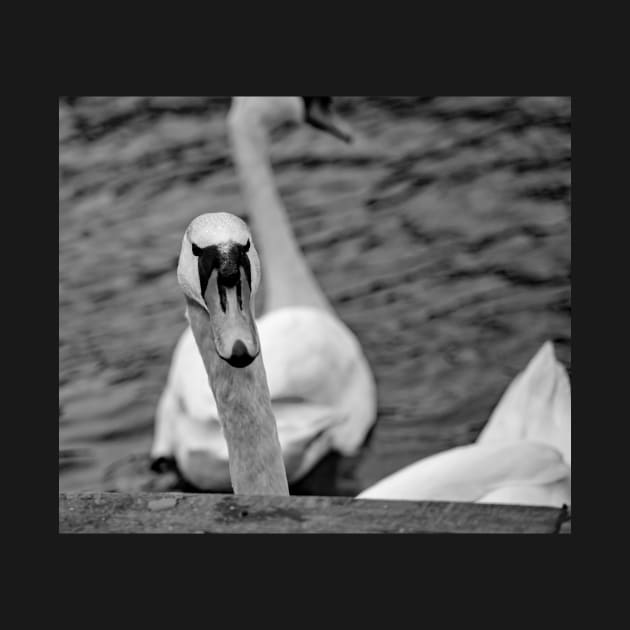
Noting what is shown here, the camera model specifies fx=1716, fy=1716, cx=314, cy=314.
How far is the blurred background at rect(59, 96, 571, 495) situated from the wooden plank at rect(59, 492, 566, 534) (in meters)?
1.40

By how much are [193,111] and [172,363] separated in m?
1.05

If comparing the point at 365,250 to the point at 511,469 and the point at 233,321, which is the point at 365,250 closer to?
the point at 511,469

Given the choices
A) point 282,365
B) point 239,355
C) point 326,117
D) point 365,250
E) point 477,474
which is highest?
point 326,117

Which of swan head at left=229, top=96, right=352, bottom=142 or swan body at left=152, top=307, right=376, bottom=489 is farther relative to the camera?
swan head at left=229, top=96, right=352, bottom=142

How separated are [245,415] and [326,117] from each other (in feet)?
10.6

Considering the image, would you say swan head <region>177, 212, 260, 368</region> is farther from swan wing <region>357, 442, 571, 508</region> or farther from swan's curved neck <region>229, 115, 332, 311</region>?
swan's curved neck <region>229, 115, 332, 311</region>

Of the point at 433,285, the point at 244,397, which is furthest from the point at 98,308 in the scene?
the point at 244,397

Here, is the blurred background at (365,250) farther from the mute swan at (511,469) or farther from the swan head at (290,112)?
the mute swan at (511,469)

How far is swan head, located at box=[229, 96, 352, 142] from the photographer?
728 centimetres

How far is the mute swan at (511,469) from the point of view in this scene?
550cm

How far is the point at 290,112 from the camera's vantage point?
7344 mm

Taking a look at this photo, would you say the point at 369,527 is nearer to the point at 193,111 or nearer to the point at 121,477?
the point at 121,477

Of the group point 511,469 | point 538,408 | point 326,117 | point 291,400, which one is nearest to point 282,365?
point 291,400

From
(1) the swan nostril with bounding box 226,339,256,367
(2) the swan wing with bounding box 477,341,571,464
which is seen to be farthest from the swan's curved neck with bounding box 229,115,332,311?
(1) the swan nostril with bounding box 226,339,256,367
